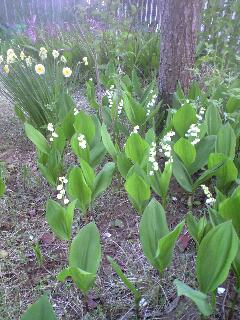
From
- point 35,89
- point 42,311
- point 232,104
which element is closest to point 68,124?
point 35,89

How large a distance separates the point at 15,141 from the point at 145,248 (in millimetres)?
1782

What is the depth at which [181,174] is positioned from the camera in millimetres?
1882

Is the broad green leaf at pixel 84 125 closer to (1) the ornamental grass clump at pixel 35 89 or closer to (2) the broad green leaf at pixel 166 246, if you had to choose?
(1) the ornamental grass clump at pixel 35 89

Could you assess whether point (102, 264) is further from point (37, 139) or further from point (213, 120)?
point (213, 120)

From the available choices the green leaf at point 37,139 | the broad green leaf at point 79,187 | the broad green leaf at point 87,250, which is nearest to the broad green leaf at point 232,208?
the broad green leaf at point 87,250

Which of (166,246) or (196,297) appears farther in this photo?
(166,246)

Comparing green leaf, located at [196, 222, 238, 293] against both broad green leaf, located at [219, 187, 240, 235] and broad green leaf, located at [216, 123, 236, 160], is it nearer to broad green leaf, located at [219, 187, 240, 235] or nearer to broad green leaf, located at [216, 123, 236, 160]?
broad green leaf, located at [219, 187, 240, 235]

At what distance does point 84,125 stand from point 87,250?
889 mm

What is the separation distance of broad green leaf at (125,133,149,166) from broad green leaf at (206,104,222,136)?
50 centimetres

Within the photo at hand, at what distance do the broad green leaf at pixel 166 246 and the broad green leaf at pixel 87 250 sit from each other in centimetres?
21

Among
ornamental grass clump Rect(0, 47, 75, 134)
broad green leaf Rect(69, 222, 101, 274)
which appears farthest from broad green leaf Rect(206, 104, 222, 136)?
broad green leaf Rect(69, 222, 101, 274)

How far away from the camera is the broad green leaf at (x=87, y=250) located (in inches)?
50.6

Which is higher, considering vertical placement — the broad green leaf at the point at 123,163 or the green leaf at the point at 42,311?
the green leaf at the point at 42,311

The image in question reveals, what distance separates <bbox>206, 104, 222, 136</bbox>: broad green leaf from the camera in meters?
2.12
